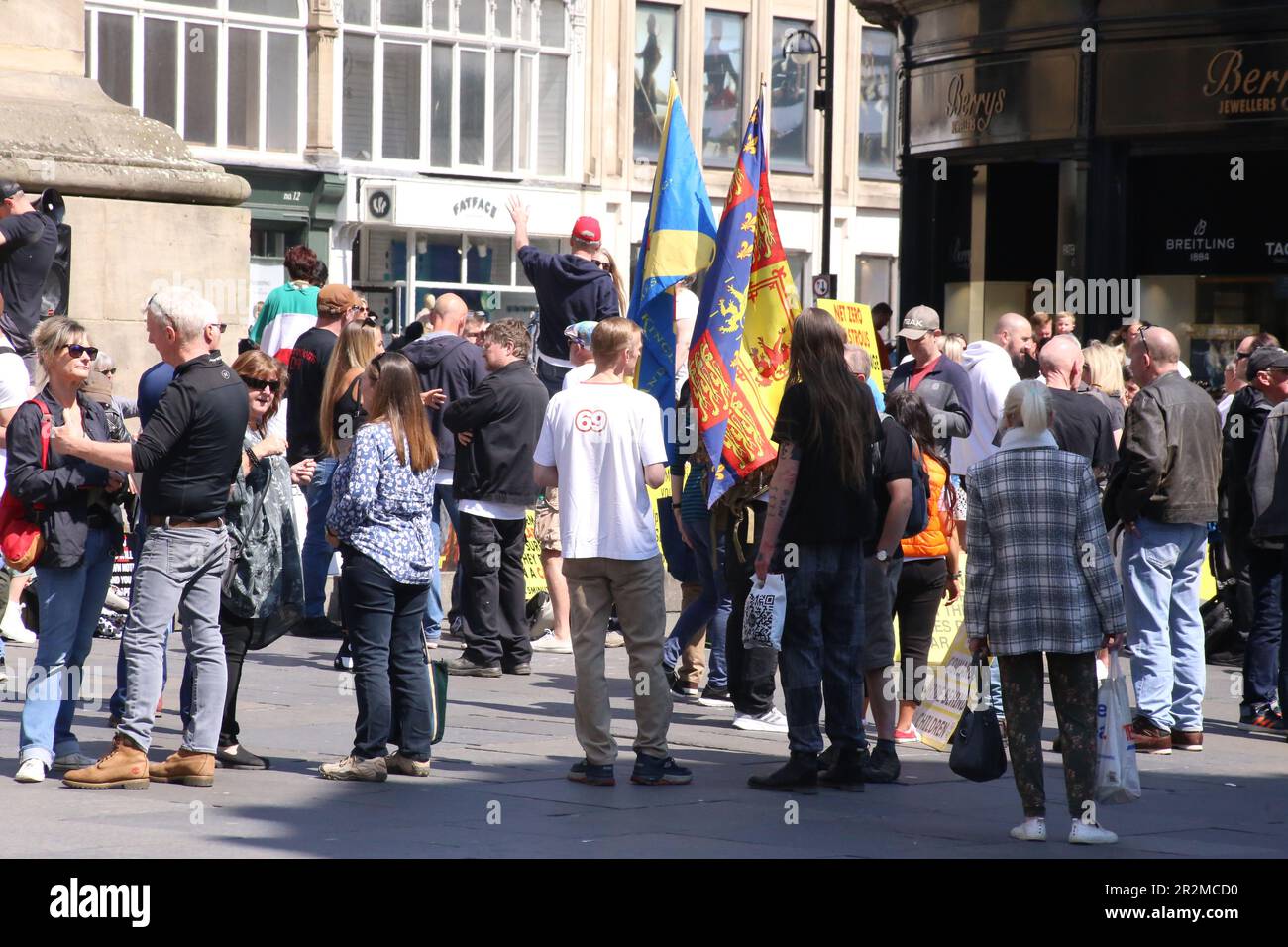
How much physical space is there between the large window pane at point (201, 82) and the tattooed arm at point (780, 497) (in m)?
25.8

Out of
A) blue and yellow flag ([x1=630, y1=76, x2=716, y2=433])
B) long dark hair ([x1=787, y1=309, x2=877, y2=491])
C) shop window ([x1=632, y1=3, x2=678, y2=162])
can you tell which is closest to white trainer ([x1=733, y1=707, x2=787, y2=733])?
blue and yellow flag ([x1=630, y1=76, x2=716, y2=433])

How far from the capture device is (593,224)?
41.2 ft

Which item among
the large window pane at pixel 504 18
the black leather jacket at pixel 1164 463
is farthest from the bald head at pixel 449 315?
the large window pane at pixel 504 18

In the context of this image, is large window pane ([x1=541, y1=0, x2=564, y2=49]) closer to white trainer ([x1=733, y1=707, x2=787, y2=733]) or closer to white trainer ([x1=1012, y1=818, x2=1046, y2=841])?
white trainer ([x1=733, y1=707, x2=787, y2=733])

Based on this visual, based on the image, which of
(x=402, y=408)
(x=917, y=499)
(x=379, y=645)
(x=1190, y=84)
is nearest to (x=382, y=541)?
(x=379, y=645)

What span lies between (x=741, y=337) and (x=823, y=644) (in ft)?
6.53

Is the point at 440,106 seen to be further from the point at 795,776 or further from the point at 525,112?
the point at 795,776

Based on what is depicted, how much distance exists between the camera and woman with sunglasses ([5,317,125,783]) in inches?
304

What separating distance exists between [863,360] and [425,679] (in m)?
2.50

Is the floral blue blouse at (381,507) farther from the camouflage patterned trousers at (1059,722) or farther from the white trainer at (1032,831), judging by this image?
the white trainer at (1032,831)

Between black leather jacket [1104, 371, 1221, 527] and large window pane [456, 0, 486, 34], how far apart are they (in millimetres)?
27904

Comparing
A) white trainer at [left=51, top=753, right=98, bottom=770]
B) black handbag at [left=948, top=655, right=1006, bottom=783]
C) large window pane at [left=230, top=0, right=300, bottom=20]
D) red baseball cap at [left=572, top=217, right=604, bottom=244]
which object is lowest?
white trainer at [left=51, top=753, right=98, bottom=770]
